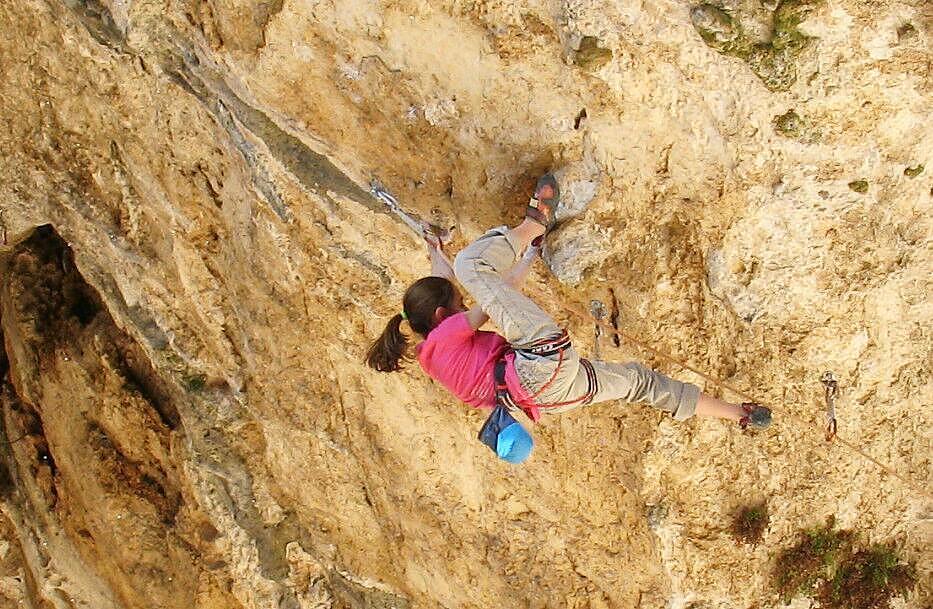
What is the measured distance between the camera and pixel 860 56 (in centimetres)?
326

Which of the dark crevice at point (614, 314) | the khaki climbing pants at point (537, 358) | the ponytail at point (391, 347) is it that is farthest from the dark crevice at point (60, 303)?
the khaki climbing pants at point (537, 358)

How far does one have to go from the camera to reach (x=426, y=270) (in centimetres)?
500

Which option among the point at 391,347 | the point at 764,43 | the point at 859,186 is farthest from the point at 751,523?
the point at 764,43

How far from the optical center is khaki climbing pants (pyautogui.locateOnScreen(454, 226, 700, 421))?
346cm

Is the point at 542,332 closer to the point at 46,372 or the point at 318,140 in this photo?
the point at 318,140

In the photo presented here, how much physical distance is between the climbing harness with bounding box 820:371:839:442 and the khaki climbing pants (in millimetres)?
795

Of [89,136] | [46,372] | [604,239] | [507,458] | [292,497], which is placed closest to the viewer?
[507,458]

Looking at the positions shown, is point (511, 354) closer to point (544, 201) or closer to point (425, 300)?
point (425, 300)

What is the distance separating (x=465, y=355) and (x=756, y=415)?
1538 millimetres

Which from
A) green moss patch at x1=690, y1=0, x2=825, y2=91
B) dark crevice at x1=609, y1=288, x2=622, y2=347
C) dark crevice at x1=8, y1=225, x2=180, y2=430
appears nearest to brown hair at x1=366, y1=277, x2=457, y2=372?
dark crevice at x1=609, y1=288, x2=622, y2=347

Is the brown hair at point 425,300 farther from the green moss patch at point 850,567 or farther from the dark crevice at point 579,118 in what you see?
the green moss patch at point 850,567

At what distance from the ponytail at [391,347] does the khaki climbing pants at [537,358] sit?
464mm

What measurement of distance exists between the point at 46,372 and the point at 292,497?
2.97 m

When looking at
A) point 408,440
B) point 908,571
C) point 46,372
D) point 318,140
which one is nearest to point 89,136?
point 318,140
